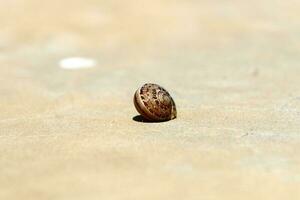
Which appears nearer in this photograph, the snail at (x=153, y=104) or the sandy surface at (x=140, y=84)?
the sandy surface at (x=140, y=84)

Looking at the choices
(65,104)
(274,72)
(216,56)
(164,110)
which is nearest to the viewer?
(164,110)

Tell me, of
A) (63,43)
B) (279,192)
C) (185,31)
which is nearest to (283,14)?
(185,31)

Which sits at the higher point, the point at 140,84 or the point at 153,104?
the point at 153,104

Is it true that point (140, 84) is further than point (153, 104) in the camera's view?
Yes

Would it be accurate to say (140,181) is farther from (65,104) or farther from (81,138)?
(65,104)
